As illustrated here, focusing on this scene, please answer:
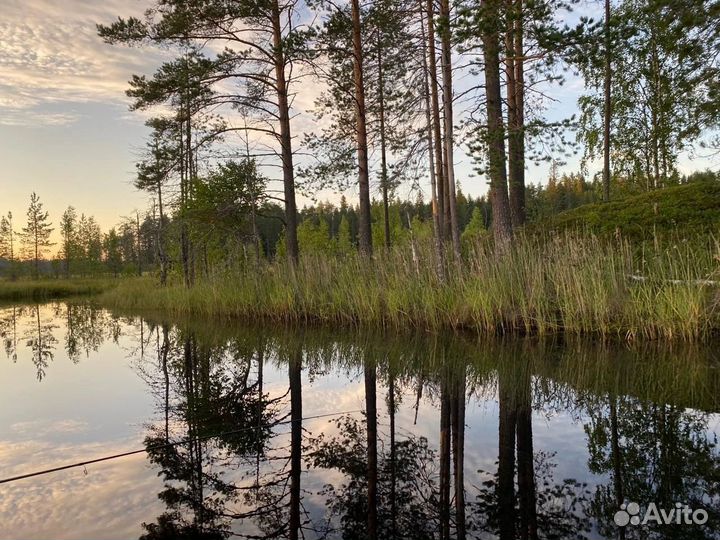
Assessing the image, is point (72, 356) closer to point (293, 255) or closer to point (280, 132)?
point (293, 255)

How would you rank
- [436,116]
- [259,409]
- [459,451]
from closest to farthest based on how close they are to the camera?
[459,451] → [259,409] → [436,116]

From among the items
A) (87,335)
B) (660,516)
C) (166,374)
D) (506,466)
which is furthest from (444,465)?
(87,335)

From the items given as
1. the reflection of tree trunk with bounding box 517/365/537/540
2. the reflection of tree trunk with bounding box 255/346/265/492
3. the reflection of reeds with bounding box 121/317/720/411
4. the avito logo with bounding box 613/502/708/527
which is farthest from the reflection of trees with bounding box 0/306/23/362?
the avito logo with bounding box 613/502/708/527

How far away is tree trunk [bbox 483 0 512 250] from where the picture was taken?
284 inches

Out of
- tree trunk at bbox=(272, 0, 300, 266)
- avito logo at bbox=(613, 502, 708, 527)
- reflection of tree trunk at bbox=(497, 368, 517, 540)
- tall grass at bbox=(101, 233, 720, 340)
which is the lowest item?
reflection of tree trunk at bbox=(497, 368, 517, 540)

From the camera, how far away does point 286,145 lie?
12500 mm

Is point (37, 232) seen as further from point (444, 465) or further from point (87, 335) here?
point (444, 465)

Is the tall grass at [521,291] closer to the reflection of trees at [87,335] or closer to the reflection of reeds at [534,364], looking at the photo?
the reflection of reeds at [534,364]

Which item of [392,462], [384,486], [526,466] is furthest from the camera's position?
[392,462]

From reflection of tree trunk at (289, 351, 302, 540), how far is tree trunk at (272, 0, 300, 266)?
684 centimetres

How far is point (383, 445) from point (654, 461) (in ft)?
5.18

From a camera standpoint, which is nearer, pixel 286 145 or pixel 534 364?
pixel 534 364

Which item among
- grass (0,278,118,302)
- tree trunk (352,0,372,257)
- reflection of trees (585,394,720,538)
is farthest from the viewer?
grass (0,278,118,302)

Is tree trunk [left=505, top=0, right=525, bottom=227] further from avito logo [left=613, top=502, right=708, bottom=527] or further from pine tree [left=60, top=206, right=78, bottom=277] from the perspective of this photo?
pine tree [left=60, top=206, right=78, bottom=277]
